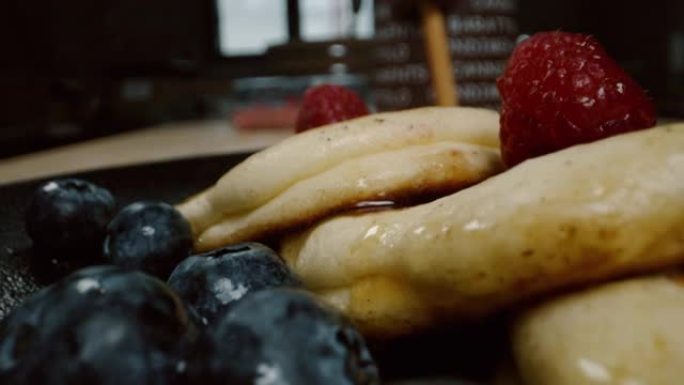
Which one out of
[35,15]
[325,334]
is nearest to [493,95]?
[325,334]

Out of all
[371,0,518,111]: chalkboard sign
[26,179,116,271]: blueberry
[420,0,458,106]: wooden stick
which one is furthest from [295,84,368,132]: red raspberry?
[371,0,518,111]: chalkboard sign

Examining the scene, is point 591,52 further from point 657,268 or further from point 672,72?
point 672,72

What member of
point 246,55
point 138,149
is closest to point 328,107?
point 138,149

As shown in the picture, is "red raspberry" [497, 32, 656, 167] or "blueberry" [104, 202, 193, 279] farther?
"blueberry" [104, 202, 193, 279]

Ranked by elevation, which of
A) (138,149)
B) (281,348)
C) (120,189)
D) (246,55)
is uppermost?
(281,348)

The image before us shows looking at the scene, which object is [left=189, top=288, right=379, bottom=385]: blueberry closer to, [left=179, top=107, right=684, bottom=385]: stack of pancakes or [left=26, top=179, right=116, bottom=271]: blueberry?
[left=179, top=107, right=684, bottom=385]: stack of pancakes

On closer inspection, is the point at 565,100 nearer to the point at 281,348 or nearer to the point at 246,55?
the point at 281,348
